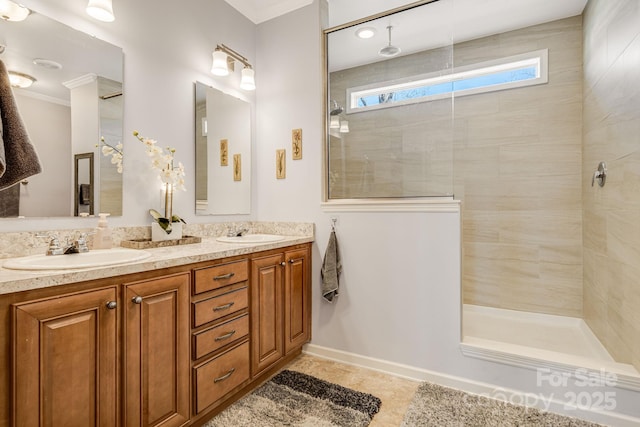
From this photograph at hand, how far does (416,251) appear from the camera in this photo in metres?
2.09

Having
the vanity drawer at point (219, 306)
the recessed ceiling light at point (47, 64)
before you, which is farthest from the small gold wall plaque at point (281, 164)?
the recessed ceiling light at point (47, 64)

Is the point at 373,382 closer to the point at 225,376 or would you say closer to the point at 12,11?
the point at 225,376

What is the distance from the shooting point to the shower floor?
5.80ft

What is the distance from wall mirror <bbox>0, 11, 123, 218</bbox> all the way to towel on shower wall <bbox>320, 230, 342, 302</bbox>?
4.32 ft

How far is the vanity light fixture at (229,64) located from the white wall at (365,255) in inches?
A: 8.6

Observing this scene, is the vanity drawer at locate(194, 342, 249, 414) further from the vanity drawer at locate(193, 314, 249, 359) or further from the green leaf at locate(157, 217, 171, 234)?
the green leaf at locate(157, 217, 171, 234)

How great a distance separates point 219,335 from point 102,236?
2.52ft

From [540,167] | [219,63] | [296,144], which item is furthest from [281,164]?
[540,167]

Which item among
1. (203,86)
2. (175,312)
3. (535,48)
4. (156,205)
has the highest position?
(535,48)

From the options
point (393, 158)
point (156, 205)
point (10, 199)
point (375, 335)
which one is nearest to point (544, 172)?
point (393, 158)

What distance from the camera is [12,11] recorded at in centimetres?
138

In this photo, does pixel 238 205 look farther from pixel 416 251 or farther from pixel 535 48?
pixel 535 48

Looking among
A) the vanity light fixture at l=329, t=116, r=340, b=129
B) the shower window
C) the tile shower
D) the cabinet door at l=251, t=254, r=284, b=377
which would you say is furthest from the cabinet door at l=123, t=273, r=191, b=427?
the shower window

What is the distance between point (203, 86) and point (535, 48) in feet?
9.08
